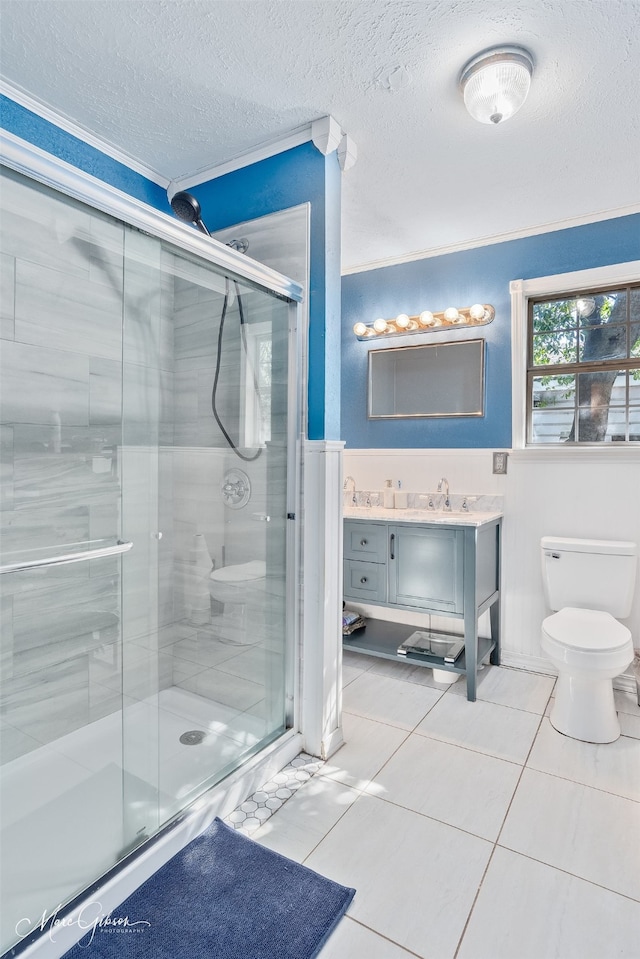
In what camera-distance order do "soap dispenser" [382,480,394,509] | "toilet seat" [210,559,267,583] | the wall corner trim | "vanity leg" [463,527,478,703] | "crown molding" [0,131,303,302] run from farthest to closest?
1. "soap dispenser" [382,480,394,509]
2. "vanity leg" [463,527,478,703]
3. the wall corner trim
4. "toilet seat" [210,559,267,583]
5. "crown molding" [0,131,303,302]

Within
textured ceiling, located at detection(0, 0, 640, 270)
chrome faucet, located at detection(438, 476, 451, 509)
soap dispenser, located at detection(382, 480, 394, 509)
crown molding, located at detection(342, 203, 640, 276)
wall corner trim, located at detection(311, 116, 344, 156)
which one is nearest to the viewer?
textured ceiling, located at detection(0, 0, 640, 270)

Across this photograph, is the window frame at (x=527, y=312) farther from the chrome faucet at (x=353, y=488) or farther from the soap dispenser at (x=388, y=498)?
the chrome faucet at (x=353, y=488)

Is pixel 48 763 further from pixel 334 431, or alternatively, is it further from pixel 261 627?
pixel 334 431

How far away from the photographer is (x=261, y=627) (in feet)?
6.57

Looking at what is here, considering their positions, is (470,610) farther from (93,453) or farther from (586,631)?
(93,453)

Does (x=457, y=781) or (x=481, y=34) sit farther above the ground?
(x=481, y=34)

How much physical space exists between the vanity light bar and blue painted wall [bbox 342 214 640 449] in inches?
1.8

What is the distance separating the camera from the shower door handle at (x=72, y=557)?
4.48 feet

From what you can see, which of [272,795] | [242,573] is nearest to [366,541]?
[242,573]

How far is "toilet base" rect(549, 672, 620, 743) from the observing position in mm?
2164

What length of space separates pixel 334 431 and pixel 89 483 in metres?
0.94

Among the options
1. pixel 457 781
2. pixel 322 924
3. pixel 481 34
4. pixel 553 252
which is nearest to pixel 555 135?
pixel 481 34

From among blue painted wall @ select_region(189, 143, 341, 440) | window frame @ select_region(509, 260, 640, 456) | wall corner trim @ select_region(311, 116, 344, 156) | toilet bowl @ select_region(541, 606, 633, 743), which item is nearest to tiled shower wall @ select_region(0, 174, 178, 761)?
blue painted wall @ select_region(189, 143, 341, 440)

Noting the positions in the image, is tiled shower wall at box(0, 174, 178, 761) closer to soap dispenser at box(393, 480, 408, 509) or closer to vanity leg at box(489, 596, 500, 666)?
soap dispenser at box(393, 480, 408, 509)
